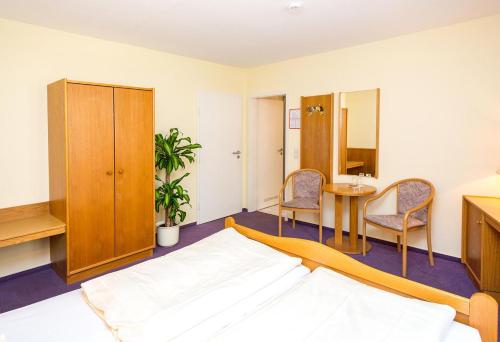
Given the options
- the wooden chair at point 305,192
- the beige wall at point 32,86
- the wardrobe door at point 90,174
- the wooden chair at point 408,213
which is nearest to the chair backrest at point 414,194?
the wooden chair at point 408,213

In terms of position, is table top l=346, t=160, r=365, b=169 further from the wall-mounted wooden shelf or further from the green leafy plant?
the wall-mounted wooden shelf

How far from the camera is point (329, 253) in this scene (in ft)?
5.76

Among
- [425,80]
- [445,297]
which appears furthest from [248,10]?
[445,297]

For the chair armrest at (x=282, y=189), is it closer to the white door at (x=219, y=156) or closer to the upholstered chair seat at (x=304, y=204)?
the upholstered chair seat at (x=304, y=204)

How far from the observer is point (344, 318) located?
4.11ft

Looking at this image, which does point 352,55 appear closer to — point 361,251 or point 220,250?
point 361,251

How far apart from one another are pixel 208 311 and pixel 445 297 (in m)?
1.03

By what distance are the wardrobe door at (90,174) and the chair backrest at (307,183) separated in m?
2.41

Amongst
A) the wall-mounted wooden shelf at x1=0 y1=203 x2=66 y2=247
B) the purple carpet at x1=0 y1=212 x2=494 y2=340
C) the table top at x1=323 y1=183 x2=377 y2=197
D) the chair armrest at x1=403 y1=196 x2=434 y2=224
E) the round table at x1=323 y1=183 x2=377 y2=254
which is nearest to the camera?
the wall-mounted wooden shelf at x1=0 y1=203 x2=66 y2=247

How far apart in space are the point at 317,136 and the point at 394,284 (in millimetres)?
2971

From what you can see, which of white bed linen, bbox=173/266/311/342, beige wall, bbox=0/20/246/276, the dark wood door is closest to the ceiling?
beige wall, bbox=0/20/246/276

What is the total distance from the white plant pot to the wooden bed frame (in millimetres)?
1811

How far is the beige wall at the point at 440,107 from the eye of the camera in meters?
3.03

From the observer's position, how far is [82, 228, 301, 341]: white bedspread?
1.26 m
